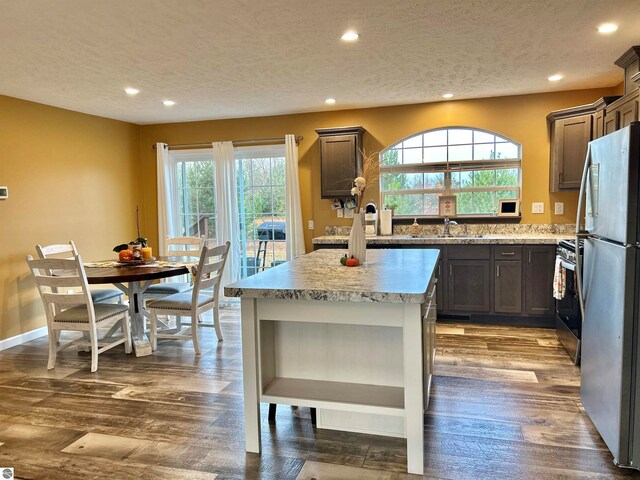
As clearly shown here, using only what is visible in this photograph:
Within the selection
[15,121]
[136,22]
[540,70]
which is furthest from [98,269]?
[540,70]

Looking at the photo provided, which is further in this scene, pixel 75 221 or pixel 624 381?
pixel 75 221

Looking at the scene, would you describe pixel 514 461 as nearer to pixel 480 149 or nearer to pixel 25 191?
pixel 480 149

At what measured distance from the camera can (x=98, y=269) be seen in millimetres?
4086

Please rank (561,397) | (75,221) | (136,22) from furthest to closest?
(75,221)
(561,397)
(136,22)

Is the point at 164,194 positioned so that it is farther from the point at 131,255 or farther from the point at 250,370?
the point at 250,370

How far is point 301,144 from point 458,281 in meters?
2.53

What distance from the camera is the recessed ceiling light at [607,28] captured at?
3016mm

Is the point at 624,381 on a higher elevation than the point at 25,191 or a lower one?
lower

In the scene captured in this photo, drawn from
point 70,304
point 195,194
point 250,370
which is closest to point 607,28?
point 250,370

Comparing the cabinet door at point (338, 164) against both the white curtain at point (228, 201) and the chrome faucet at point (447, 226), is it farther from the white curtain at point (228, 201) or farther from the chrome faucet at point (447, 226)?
the white curtain at point (228, 201)

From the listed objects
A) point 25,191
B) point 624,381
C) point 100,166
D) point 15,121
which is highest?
point 15,121

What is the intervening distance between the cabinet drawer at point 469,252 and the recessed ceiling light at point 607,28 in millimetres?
2187

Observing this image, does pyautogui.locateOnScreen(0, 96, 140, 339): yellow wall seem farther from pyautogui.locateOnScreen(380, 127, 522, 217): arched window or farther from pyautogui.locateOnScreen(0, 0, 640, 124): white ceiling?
pyautogui.locateOnScreen(380, 127, 522, 217): arched window

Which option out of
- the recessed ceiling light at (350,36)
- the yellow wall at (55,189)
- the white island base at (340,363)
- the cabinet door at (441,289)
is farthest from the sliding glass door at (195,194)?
the white island base at (340,363)
